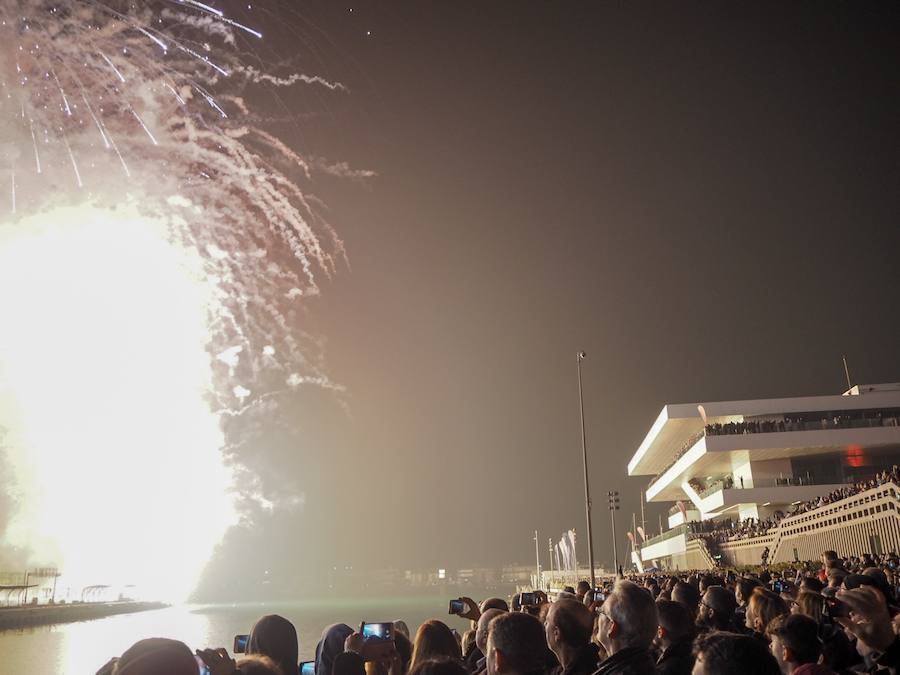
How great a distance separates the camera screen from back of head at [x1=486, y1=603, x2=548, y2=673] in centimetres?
168

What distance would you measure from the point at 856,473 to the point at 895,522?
36.1 metres

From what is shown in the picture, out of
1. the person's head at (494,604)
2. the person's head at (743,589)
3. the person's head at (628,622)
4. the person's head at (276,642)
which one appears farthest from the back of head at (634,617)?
the person's head at (743,589)

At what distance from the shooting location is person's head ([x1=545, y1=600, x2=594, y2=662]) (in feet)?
14.9

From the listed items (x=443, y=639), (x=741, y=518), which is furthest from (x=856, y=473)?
(x=443, y=639)

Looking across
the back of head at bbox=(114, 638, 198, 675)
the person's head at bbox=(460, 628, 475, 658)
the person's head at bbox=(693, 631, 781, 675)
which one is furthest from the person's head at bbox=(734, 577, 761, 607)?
the back of head at bbox=(114, 638, 198, 675)

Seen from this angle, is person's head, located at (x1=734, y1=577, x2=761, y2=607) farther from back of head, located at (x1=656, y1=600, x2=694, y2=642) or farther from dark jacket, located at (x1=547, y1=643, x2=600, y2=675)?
dark jacket, located at (x1=547, y1=643, x2=600, y2=675)

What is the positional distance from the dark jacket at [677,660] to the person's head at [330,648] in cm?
240

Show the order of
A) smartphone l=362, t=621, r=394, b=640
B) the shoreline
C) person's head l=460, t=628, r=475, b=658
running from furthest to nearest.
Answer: the shoreline, person's head l=460, t=628, r=475, b=658, smartphone l=362, t=621, r=394, b=640

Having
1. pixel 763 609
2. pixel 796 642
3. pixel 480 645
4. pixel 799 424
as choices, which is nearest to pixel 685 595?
pixel 763 609

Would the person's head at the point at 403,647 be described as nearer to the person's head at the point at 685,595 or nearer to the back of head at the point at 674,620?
the back of head at the point at 674,620

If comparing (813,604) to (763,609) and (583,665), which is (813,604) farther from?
(583,665)

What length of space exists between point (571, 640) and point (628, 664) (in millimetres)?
534

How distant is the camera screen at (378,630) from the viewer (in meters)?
5.56

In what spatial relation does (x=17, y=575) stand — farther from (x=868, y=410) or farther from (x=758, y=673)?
(x=758, y=673)
